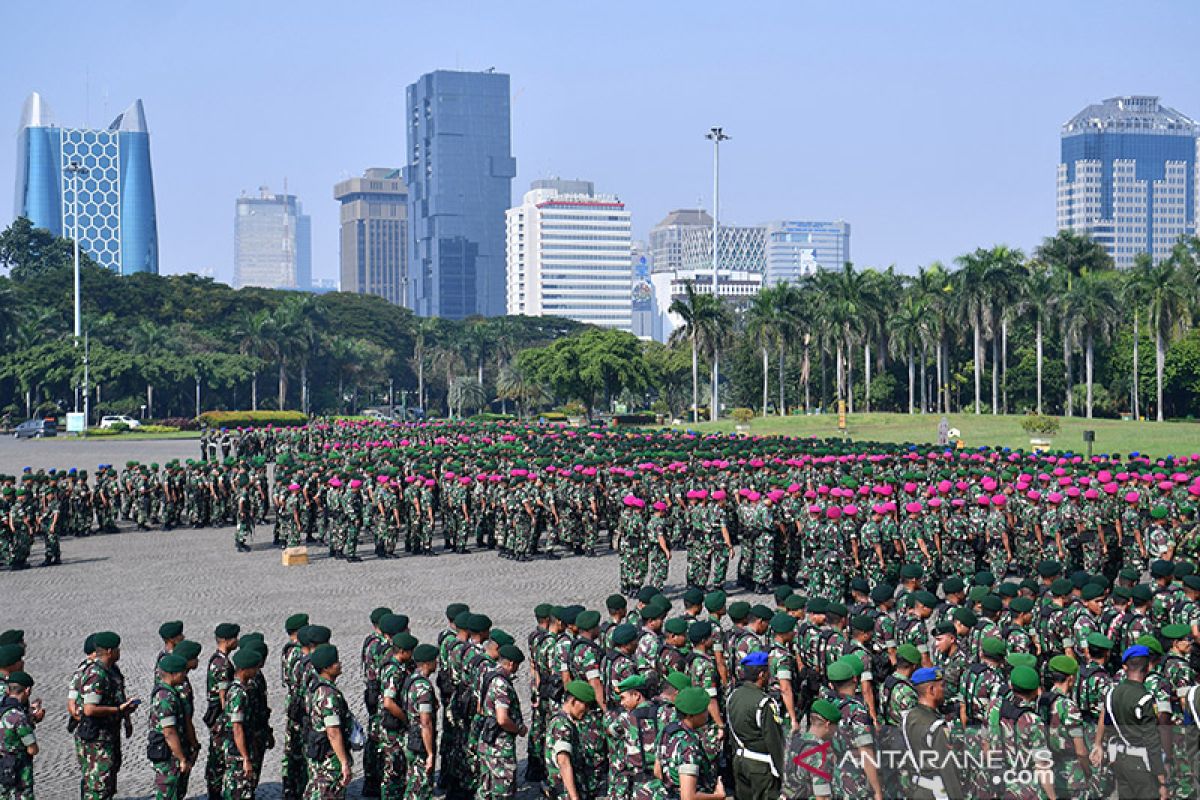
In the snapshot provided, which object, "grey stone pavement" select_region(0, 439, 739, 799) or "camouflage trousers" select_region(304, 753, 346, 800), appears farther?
"grey stone pavement" select_region(0, 439, 739, 799)

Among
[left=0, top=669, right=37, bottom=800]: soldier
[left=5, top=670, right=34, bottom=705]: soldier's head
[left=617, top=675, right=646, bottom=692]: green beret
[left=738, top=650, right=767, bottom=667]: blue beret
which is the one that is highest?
[left=738, top=650, right=767, bottom=667]: blue beret

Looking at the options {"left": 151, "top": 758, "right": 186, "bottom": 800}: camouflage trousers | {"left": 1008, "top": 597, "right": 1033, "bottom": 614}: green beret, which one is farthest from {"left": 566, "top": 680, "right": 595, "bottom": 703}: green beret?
{"left": 1008, "top": 597, "right": 1033, "bottom": 614}: green beret

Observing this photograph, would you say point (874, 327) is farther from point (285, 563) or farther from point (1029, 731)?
point (1029, 731)

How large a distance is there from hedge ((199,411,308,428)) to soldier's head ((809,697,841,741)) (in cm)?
7098

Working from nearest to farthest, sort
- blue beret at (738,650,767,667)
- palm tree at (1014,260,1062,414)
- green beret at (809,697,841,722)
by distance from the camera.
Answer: green beret at (809,697,841,722) → blue beret at (738,650,767,667) → palm tree at (1014,260,1062,414)

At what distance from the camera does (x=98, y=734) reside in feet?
29.9

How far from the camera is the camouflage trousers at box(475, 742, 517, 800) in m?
8.71

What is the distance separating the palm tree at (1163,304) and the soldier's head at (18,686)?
197 ft

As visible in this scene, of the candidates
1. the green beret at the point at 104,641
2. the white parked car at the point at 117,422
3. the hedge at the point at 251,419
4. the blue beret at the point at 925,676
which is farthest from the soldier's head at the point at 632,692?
the white parked car at the point at 117,422

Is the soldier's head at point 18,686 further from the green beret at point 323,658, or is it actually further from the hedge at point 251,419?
the hedge at point 251,419

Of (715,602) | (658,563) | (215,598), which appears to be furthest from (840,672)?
(215,598)

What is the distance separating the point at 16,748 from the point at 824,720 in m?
5.46

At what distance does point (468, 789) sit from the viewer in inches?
379

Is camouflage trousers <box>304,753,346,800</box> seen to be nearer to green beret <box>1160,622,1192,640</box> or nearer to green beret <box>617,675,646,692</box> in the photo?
green beret <box>617,675,646,692</box>
